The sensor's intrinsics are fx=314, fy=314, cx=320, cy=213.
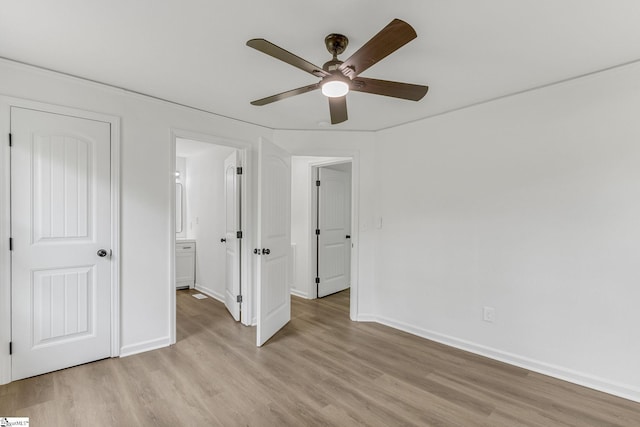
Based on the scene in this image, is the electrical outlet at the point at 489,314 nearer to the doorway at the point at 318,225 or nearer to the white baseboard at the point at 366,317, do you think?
the white baseboard at the point at 366,317

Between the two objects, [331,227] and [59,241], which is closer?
[59,241]

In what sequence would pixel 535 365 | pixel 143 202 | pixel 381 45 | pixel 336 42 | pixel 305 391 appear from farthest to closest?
pixel 143 202
pixel 535 365
pixel 305 391
pixel 336 42
pixel 381 45

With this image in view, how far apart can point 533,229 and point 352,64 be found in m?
2.06

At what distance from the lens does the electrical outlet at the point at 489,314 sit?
2816 millimetres

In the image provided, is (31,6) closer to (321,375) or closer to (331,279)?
(321,375)

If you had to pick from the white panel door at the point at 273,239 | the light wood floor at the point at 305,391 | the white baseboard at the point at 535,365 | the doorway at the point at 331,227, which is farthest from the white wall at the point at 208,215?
the white baseboard at the point at 535,365

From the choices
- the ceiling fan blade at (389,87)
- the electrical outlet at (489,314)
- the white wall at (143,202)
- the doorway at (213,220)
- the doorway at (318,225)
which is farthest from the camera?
the doorway at (318,225)

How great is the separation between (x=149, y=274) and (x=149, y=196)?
0.71 meters

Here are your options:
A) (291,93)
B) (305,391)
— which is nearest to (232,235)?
(305,391)

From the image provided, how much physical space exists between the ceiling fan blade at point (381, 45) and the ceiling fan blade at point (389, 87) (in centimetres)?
11

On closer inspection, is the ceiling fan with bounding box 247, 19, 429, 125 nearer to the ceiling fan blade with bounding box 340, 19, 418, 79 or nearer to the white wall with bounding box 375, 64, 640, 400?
the ceiling fan blade with bounding box 340, 19, 418, 79

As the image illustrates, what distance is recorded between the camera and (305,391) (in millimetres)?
2252

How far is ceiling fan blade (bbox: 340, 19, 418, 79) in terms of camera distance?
1354 millimetres

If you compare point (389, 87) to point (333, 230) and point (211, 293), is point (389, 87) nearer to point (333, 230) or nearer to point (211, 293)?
point (333, 230)
